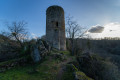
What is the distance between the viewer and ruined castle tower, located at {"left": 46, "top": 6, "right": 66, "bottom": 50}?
10.3 m

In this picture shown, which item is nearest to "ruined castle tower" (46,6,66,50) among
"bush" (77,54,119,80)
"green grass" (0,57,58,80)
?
"bush" (77,54,119,80)

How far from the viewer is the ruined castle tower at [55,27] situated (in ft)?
33.8

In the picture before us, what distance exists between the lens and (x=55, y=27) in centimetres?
1077

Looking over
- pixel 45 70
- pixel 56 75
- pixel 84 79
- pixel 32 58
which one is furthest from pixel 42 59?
pixel 84 79

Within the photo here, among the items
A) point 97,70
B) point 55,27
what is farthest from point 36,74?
point 55,27

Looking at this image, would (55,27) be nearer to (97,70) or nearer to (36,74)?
(36,74)

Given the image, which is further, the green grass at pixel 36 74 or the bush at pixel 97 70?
the bush at pixel 97 70

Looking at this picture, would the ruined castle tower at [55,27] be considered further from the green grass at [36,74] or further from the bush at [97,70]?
the green grass at [36,74]

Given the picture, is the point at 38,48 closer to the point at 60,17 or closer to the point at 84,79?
the point at 84,79

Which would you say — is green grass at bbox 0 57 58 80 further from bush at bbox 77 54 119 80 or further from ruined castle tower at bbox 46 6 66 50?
ruined castle tower at bbox 46 6 66 50

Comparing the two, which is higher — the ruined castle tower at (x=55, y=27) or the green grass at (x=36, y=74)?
the ruined castle tower at (x=55, y=27)

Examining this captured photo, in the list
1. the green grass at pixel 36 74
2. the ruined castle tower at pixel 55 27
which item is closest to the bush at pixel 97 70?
the green grass at pixel 36 74

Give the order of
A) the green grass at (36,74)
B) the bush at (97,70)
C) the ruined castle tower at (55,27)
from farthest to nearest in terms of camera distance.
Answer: the ruined castle tower at (55,27), the bush at (97,70), the green grass at (36,74)

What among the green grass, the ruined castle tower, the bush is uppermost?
the ruined castle tower
